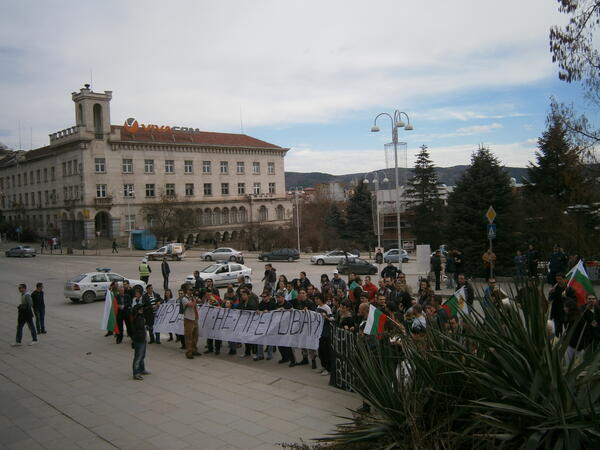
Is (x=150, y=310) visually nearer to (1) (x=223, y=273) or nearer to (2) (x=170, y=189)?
(1) (x=223, y=273)

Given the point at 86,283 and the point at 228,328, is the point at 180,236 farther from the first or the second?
the point at 228,328

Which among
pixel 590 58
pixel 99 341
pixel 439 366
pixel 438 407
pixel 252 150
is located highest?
pixel 252 150

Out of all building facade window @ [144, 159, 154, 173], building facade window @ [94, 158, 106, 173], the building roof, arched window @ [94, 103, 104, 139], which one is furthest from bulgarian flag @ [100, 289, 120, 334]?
building facade window @ [144, 159, 154, 173]

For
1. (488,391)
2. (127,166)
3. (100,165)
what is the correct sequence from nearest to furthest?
(488,391), (100,165), (127,166)

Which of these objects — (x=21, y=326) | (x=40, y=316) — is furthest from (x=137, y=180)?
(x=21, y=326)

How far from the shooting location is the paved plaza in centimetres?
798

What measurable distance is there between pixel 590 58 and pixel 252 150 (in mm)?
78683

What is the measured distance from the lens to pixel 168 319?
1487cm

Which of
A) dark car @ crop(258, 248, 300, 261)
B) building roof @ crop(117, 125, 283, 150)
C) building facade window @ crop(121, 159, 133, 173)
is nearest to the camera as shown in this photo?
dark car @ crop(258, 248, 300, 261)

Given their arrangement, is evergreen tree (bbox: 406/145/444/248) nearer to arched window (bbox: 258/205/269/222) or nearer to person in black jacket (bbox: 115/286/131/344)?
arched window (bbox: 258/205/269/222)

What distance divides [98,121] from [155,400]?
2849 inches

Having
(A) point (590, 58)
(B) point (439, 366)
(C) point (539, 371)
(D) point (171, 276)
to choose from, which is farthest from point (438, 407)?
(D) point (171, 276)

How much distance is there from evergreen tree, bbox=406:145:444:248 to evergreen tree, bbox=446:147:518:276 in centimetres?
2736

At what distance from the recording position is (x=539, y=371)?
3945mm
